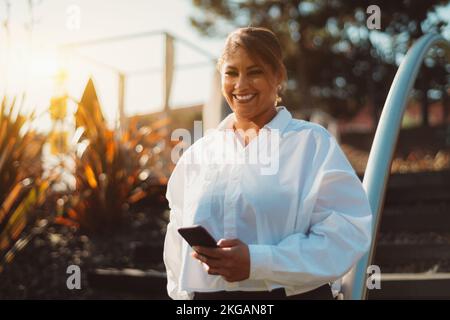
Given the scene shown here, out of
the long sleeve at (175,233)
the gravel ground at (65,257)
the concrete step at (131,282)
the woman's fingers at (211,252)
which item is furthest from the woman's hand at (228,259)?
the gravel ground at (65,257)

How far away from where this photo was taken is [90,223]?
5.03 metres

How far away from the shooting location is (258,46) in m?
1.77

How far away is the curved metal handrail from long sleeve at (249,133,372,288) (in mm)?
578

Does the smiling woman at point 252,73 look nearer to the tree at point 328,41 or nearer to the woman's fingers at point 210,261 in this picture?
the woman's fingers at point 210,261

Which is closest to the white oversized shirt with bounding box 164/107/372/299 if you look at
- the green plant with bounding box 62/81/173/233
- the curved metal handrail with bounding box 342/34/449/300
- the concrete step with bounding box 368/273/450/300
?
the curved metal handrail with bounding box 342/34/449/300

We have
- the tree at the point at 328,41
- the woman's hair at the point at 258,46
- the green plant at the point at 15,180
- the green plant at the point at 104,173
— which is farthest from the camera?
the tree at the point at 328,41

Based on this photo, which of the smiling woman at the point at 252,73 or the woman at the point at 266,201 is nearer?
the woman at the point at 266,201

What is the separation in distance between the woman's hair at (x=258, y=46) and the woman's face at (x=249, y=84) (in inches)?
0.5

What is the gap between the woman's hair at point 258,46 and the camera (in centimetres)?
177

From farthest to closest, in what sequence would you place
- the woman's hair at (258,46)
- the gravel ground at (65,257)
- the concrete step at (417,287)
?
the gravel ground at (65,257), the concrete step at (417,287), the woman's hair at (258,46)

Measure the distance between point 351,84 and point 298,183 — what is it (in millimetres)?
21087

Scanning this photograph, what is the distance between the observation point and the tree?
1681cm

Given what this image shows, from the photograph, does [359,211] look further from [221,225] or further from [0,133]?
[0,133]

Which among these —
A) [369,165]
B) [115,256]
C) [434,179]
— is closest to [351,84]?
[434,179]
